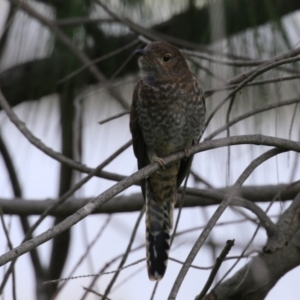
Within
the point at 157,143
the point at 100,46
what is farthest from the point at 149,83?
the point at 100,46

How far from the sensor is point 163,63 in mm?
3670

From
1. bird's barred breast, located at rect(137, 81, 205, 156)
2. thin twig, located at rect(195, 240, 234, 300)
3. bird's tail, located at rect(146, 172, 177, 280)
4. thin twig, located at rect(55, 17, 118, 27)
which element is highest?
thin twig, located at rect(55, 17, 118, 27)

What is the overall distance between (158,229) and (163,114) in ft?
1.92

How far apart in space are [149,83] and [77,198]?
2.28 feet

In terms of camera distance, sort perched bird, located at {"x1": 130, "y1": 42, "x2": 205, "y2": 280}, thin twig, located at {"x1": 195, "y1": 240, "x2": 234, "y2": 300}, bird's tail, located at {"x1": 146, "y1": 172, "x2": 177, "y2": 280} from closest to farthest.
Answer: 1. thin twig, located at {"x1": 195, "y1": 240, "x2": 234, "y2": 300}
2. bird's tail, located at {"x1": 146, "y1": 172, "x2": 177, "y2": 280}
3. perched bird, located at {"x1": 130, "y1": 42, "x2": 205, "y2": 280}

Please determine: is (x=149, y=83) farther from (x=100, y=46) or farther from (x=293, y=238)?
(x=293, y=238)

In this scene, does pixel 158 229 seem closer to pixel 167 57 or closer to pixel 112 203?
pixel 112 203

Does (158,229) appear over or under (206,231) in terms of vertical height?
over

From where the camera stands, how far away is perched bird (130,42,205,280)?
358 cm

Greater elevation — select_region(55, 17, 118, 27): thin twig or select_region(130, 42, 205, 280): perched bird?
select_region(55, 17, 118, 27): thin twig

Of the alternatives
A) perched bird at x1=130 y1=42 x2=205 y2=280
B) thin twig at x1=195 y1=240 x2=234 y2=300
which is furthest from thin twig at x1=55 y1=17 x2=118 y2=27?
thin twig at x1=195 y1=240 x2=234 y2=300

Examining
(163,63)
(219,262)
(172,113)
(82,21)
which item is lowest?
(219,262)

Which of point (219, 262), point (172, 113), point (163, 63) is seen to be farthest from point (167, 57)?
point (219, 262)

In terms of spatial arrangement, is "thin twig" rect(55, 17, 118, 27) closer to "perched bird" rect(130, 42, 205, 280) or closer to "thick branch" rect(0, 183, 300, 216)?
"perched bird" rect(130, 42, 205, 280)
